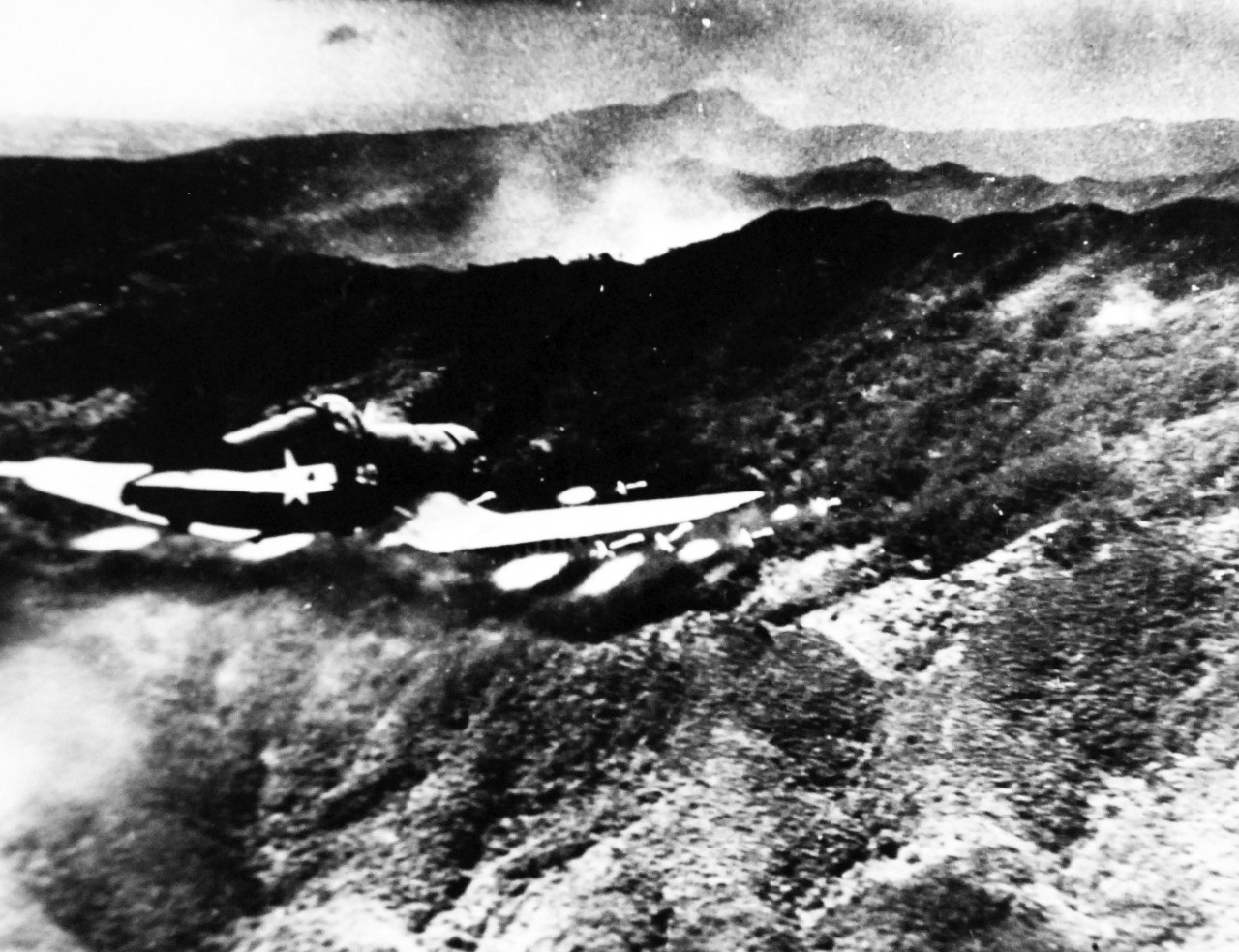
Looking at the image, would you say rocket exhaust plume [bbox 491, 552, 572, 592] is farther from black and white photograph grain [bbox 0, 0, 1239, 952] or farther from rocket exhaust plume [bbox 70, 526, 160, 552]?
rocket exhaust plume [bbox 70, 526, 160, 552]

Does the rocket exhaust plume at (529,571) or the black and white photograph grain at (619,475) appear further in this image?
the rocket exhaust plume at (529,571)

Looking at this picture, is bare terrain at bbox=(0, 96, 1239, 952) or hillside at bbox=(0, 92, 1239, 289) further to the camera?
hillside at bbox=(0, 92, 1239, 289)

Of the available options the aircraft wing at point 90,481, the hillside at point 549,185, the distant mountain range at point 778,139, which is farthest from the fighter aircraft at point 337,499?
the distant mountain range at point 778,139

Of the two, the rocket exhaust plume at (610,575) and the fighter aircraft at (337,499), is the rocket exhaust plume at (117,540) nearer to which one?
A: the fighter aircraft at (337,499)

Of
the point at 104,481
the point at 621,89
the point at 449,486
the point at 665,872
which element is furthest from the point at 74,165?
the point at 665,872

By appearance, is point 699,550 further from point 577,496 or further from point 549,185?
point 549,185

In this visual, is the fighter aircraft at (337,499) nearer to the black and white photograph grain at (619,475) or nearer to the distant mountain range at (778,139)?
the black and white photograph grain at (619,475)

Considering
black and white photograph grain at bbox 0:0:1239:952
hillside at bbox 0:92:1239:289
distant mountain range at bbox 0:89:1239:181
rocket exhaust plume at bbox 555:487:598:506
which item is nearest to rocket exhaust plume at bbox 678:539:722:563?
black and white photograph grain at bbox 0:0:1239:952

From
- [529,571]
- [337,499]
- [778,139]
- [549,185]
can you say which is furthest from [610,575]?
[778,139]

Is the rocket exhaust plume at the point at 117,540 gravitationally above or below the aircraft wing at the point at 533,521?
below
